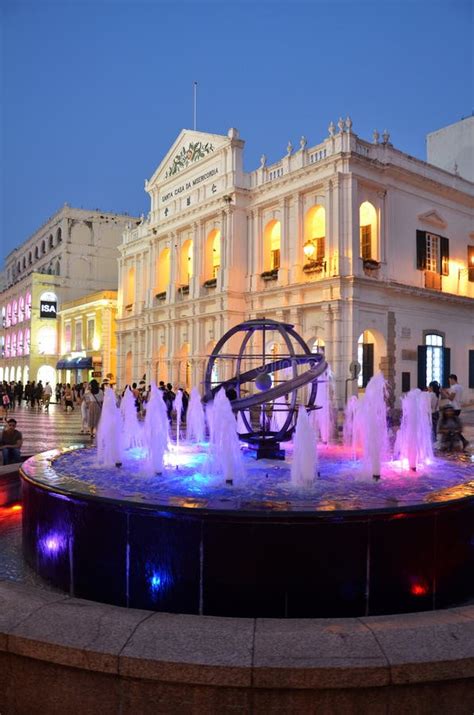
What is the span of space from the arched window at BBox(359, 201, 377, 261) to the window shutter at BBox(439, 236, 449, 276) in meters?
4.38

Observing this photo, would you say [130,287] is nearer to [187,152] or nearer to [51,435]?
[187,152]

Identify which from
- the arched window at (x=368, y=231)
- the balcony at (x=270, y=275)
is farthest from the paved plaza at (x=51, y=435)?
the balcony at (x=270, y=275)

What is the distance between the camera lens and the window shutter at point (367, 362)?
23.7 m

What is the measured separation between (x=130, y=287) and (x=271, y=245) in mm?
14090

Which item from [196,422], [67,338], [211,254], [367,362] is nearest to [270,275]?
[211,254]

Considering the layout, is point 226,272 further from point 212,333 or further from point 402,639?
point 402,639

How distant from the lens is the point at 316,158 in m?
24.2

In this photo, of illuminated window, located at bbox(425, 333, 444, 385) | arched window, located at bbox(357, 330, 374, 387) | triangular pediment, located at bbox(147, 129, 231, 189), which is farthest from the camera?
triangular pediment, located at bbox(147, 129, 231, 189)

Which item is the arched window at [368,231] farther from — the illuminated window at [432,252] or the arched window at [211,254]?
the arched window at [211,254]

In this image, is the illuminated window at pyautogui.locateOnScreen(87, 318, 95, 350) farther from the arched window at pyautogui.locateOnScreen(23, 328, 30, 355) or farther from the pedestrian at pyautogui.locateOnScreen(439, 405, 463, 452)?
the pedestrian at pyautogui.locateOnScreen(439, 405, 463, 452)

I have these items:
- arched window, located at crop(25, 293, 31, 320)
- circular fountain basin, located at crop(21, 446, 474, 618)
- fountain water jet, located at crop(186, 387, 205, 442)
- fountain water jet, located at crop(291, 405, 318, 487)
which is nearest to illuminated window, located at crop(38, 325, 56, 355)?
arched window, located at crop(25, 293, 31, 320)

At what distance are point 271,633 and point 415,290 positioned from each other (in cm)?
2353

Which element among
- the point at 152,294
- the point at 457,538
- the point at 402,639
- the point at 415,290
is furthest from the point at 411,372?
the point at 402,639

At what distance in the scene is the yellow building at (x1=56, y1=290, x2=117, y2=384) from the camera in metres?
42.2
